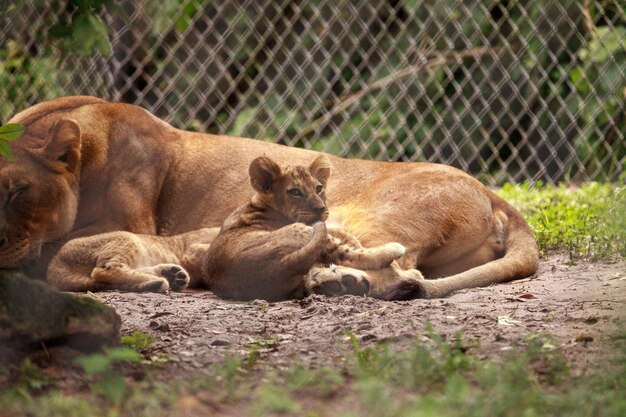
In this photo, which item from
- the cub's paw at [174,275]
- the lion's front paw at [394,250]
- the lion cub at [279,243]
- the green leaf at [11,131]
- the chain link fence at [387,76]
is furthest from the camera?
the chain link fence at [387,76]

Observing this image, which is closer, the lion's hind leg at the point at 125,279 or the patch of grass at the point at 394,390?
the patch of grass at the point at 394,390

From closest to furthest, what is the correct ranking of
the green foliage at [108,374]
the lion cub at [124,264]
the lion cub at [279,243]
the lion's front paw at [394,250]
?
1. the green foliage at [108,374]
2. the lion cub at [279,243]
3. the lion's front paw at [394,250]
4. the lion cub at [124,264]

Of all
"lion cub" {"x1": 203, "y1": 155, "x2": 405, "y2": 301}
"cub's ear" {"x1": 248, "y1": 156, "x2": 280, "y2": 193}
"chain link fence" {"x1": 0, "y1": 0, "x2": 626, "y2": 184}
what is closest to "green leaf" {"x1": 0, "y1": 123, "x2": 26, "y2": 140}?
"lion cub" {"x1": 203, "y1": 155, "x2": 405, "y2": 301}

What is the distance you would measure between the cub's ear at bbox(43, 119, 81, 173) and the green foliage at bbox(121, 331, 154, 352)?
1816 millimetres

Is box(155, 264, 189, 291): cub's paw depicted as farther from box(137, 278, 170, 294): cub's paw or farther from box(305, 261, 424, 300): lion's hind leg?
box(305, 261, 424, 300): lion's hind leg

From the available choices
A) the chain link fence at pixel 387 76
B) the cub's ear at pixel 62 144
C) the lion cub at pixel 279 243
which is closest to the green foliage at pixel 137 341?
the lion cub at pixel 279 243

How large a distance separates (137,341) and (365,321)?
85 centimetres

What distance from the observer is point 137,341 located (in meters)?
3.55

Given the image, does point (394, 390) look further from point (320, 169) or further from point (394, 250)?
point (320, 169)

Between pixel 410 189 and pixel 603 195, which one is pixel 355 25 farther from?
pixel 410 189

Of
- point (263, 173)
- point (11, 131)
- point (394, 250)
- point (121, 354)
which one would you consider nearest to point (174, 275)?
point (263, 173)

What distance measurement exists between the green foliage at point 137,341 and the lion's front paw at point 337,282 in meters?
1.09

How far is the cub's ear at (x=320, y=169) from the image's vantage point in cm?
512

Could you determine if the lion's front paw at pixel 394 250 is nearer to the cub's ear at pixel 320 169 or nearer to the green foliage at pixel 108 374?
the cub's ear at pixel 320 169
